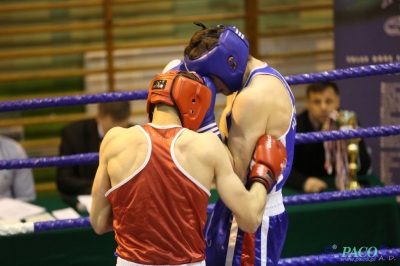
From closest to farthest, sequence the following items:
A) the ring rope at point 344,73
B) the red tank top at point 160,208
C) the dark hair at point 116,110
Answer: the red tank top at point 160,208 → the ring rope at point 344,73 → the dark hair at point 116,110

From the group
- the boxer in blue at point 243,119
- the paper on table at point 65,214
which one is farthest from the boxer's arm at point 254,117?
the paper on table at point 65,214

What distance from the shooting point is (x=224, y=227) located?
2.43m

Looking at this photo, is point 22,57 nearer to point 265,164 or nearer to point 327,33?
point 327,33

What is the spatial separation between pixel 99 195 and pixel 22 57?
12.5 feet

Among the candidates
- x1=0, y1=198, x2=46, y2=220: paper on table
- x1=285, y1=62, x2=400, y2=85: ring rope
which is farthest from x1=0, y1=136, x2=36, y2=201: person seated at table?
x1=285, y1=62, x2=400, y2=85: ring rope

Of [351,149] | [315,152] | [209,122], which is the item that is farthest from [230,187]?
[315,152]

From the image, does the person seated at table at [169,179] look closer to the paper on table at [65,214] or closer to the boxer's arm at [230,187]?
the boxer's arm at [230,187]

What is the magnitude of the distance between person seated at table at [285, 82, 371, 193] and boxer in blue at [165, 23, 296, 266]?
1148mm

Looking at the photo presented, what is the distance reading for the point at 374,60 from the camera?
415 centimetres

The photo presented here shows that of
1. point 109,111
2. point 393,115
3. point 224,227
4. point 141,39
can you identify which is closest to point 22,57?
point 141,39

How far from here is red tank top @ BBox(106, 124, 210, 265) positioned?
2.02m

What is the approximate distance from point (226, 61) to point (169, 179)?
0.49 metres

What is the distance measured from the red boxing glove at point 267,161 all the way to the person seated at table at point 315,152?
1.30 metres

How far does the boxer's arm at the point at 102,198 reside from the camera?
211cm
